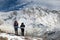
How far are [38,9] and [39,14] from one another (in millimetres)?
5585

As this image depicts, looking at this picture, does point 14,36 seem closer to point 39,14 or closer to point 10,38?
point 10,38

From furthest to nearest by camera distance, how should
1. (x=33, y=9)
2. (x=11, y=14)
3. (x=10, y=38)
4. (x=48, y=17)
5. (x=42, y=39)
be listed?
(x=33, y=9)
(x=48, y=17)
(x=11, y=14)
(x=42, y=39)
(x=10, y=38)

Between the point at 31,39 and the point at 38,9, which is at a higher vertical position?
the point at 38,9

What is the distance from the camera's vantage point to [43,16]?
428 ft

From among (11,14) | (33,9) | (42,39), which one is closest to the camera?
(42,39)

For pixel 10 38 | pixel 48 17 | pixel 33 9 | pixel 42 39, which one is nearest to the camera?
pixel 10 38

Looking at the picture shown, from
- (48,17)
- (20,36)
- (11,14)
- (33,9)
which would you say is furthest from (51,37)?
(33,9)

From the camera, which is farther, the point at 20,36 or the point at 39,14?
the point at 39,14

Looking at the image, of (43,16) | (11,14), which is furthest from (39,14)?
(11,14)

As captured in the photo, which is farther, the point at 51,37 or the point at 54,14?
the point at 54,14

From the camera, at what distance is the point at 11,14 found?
4323 inches

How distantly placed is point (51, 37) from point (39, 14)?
97096 millimetres

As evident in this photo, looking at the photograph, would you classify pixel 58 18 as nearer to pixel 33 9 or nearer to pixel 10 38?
pixel 33 9

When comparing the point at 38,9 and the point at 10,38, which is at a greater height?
the point at 38,9
